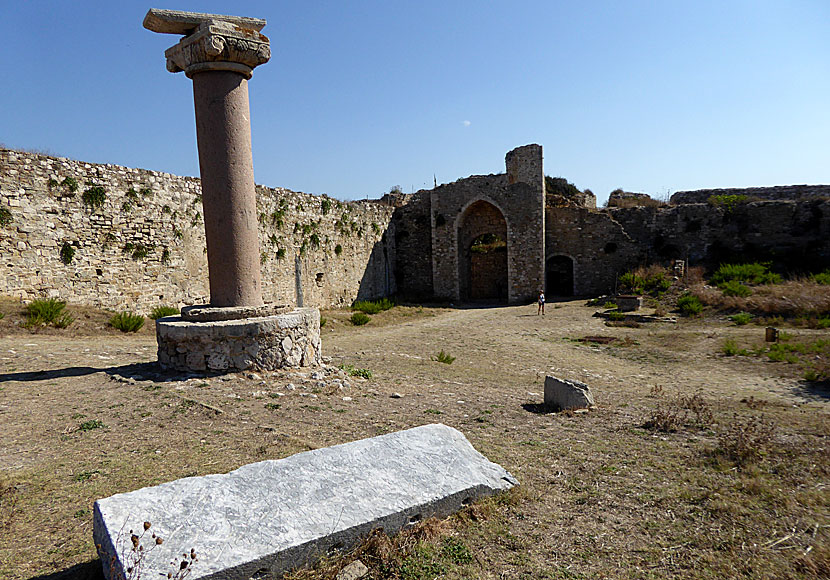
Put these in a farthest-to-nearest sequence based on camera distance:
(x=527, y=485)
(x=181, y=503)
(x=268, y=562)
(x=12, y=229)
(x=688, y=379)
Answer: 1. (x=12, y=229)
2. (x=688, y=379)
3. (x=527, y=485)
4. (x=181, y=503)
5. (x=268, y=562)

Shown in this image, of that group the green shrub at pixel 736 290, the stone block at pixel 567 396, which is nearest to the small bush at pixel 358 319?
the stone block at pixel 567 396

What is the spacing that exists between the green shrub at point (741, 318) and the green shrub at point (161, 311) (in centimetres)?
1497

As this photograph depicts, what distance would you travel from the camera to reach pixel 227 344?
6281 millimetres

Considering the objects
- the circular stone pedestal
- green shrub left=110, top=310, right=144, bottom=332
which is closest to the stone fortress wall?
green shrub left=110, top=310, right=144, bottom=332

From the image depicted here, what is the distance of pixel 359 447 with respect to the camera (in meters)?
3.39

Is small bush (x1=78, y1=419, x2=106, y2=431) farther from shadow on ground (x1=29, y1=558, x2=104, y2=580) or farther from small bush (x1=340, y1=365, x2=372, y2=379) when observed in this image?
small bush (x1=340, y1=365, x2=372, y2=379)

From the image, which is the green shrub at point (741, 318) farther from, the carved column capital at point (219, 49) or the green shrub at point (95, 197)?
the green shrub at point (95, 197)

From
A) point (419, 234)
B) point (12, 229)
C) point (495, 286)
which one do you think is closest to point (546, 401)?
point (12, 229)

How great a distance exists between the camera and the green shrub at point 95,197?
1070 cm

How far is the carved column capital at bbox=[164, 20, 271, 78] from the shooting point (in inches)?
251

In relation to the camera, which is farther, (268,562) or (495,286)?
(495,286)

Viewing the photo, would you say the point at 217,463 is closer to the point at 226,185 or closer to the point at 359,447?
the point at 359,447

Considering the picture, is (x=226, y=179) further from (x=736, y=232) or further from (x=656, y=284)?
(x=736, y=232)

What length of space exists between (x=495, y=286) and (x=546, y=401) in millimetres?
20584
